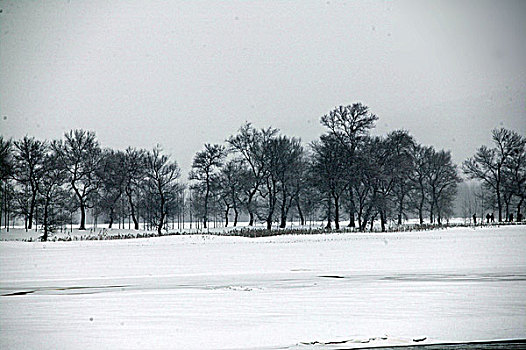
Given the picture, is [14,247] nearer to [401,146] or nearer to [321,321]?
[321,321]

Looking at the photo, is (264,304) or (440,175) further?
(440,175)

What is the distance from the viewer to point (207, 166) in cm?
7750

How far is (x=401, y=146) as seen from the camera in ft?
212

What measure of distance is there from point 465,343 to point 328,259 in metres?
17.0

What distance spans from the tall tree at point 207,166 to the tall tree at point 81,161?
13206mm

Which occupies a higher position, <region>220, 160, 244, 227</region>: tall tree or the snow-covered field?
<region>220, 160, 244, 227</region>: tall tree

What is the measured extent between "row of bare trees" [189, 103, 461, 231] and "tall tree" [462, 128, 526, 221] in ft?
13.9

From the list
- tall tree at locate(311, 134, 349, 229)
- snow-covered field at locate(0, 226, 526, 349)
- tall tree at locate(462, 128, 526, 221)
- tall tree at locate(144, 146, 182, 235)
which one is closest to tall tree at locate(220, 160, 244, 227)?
tall tree at locate(144, 146, 182, 235)

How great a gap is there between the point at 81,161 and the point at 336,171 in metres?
33.6

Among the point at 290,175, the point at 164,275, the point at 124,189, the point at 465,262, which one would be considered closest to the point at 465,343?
the point at 164,275

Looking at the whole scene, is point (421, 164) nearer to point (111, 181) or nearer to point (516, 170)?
point (516, 170)

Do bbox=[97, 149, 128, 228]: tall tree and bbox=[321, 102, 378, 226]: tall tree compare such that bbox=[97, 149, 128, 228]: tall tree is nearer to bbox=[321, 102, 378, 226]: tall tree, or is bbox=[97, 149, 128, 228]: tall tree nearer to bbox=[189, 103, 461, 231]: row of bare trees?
bbox=[189, 103, 461, 231]: row of bare trees

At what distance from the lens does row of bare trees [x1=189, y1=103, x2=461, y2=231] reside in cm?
6053

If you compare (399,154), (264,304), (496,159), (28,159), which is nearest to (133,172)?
(28,159)
